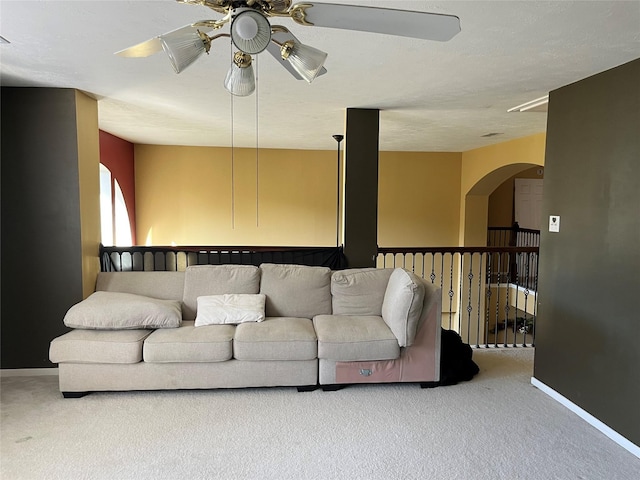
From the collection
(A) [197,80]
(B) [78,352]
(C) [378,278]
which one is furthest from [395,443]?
(A) [197,80]

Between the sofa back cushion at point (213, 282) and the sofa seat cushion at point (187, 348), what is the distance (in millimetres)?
532

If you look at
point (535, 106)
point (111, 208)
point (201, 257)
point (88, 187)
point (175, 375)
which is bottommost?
point (175, 375)

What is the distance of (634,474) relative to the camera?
233cm

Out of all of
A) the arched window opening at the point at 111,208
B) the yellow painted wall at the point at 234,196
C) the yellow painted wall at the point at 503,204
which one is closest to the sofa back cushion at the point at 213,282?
the arched window opening at the point at 111,208

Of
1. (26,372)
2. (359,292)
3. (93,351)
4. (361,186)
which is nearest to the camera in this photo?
(93,351)

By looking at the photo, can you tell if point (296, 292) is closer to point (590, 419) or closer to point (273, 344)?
point (273, 344)

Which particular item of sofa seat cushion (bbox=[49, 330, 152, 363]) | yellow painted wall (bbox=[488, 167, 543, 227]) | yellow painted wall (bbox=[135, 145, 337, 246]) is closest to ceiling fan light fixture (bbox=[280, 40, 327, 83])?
sofa seat cushion (bbox=[49, 330, 152, 363])

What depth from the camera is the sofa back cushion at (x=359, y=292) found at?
12.0 ft

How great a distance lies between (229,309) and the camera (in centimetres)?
343

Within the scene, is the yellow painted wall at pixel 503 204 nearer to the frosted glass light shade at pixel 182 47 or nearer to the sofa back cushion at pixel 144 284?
the sofa back cushion at pixel 144 284

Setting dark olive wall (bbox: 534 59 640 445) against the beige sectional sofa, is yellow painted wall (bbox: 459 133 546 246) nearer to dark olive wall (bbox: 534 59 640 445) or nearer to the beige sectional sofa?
dark olive wall (bbox: 534 59 640 445)

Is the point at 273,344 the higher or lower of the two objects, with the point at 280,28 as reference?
lower

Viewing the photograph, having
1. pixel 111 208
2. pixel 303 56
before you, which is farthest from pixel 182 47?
pixel 111 208

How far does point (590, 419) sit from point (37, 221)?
4.41 metres
